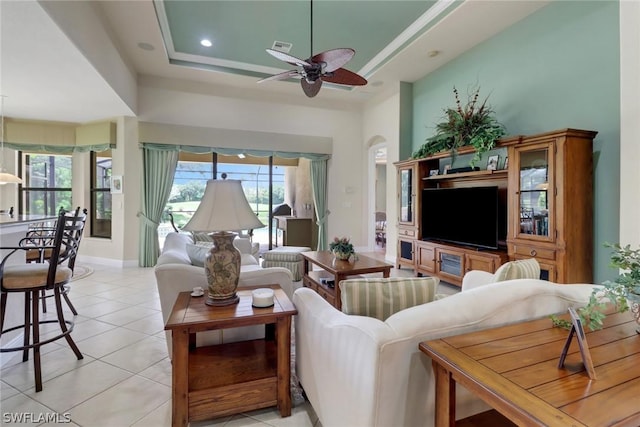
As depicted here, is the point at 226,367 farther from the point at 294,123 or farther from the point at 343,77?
the point at 294,123

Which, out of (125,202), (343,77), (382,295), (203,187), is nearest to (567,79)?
(343,77)

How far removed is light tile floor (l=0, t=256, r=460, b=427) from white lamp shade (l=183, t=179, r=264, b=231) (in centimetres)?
108

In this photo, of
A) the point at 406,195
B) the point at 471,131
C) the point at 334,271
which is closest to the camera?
the point at 334,271

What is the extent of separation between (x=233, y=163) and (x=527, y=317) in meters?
6.02

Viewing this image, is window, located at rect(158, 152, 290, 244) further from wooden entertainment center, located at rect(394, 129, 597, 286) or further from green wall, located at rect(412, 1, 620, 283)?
green wall, located at rect(412, 1, 620, 283)

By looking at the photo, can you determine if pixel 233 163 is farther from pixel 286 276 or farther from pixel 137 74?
pixel 286 276

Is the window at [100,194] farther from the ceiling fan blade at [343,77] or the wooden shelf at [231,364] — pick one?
the wooden shelf at [231,364]

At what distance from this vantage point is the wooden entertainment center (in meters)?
3.02

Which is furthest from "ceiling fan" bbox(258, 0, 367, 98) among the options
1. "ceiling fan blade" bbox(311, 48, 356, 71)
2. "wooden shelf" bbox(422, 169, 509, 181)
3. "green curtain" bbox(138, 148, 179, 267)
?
"green curtain" bbox(138, 148, 179, 267)

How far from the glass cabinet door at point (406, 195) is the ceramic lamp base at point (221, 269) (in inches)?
149

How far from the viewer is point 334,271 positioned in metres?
3.18

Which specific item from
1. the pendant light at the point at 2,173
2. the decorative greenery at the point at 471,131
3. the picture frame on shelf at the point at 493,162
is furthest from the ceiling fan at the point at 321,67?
the pendant light at the point at 2,173

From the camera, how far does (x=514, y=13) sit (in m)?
3.73

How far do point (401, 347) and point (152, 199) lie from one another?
5627 mm
